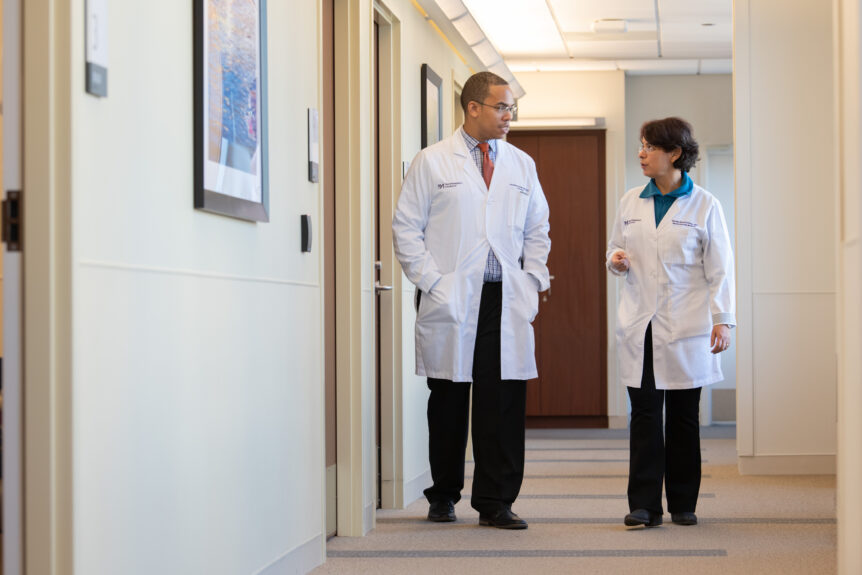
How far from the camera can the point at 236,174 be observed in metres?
2.75

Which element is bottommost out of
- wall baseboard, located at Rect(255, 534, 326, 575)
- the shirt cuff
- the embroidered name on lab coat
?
wall baseboard, located at Rect(255, 534, 326, 575)

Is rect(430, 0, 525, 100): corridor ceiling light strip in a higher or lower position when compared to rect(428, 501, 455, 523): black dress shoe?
higher

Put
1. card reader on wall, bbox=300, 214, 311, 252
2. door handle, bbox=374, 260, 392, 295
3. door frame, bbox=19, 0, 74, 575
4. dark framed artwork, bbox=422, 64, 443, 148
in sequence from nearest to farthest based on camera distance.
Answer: door frame, bbox=19, 0, 74, 575
card reader on wall, bbox=300, 214, 311, 252
door handle, bbox=374, 260, 392, 295
dark framed artwork, bbox=422, 64, 443, 148

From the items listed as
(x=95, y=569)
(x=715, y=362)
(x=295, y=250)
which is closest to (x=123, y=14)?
(x=95, y=569)

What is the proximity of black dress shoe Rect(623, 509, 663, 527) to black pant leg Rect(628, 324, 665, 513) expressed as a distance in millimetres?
20

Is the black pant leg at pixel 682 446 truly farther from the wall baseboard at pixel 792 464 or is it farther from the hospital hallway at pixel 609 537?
the wall baseboard at pixel 792 464

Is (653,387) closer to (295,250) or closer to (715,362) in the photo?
(715,362)

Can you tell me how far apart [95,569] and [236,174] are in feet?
3.57

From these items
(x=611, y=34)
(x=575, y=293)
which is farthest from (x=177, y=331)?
(x=575, y=293)

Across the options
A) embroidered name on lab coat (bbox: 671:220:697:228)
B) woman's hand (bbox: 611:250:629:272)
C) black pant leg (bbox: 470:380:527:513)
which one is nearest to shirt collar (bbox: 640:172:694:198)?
embroidered name on lab coat (bbox: 671:220:697:228)

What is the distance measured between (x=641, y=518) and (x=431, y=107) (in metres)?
2.42

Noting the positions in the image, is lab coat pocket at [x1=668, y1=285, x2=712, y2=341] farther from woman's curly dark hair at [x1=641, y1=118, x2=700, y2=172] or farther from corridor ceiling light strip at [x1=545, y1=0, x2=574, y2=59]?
corridor ceiling light strip at [x1=545, y1=0, x2=574, y2=59]

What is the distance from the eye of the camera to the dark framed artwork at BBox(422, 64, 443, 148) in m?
5.34

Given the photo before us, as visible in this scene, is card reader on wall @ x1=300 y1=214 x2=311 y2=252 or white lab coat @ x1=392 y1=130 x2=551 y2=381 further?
white lab coat @ x1=392 y1=130 x2=551 y2=381
